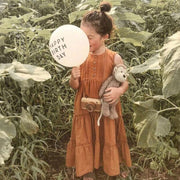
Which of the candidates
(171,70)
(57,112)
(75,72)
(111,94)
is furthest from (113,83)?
(57,112)

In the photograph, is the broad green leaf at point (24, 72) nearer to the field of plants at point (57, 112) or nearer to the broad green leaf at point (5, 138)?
the field of plants at point (57, 112)

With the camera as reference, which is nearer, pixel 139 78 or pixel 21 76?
pixel 21 76

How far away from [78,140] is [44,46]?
→ 1016 mm

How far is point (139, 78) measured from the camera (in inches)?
97.8

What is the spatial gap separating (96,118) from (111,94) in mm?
191

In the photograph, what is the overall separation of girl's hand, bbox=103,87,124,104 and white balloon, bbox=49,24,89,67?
228 millimetres

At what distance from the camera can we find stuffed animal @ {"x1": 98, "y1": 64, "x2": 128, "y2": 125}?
154 cm

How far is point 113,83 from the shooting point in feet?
5.16

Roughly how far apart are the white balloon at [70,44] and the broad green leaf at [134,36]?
57 centimetres

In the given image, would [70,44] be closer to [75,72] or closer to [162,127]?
[75,72]

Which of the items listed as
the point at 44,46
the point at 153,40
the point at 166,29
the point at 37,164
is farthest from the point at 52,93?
the point at 166,29

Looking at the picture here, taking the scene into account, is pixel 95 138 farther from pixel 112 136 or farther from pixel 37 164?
pixel 37 164

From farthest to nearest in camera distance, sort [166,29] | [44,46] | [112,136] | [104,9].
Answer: [166,29] → [44,46] → [112,136] → [104,9]

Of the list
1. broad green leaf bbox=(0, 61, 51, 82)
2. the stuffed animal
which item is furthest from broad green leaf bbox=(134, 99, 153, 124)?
broad green leaf bbox=(0, 61, 51, 82)
